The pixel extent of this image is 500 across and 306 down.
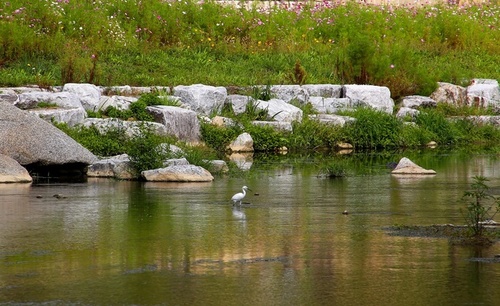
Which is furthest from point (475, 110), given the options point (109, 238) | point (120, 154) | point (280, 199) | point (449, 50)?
point (109, 238)

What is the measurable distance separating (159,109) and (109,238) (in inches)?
483

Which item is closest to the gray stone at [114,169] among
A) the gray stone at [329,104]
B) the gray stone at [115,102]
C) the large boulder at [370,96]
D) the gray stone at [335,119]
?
the gray stone at [115,102]

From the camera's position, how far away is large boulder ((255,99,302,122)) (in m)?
26.4

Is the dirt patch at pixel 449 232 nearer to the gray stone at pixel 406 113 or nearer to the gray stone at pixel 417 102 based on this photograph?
the gray stone at pixel 406 113

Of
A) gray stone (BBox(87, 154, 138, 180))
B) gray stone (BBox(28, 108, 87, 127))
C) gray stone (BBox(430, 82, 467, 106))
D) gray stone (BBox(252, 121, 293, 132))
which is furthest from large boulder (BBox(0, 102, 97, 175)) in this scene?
gray stone (BBox(430, 82, 467, 106))

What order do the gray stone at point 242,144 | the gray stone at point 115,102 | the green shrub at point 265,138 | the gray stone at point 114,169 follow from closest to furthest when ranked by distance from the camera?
the gray stone at point 114,169, the gray stone at point 115,102, the gray stone at point 242,144, the green shrub at point 265,138

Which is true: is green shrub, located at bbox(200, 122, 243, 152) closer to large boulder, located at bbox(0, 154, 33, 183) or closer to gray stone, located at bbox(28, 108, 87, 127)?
gray stone, located at bbox(28, 108, 87, 127)

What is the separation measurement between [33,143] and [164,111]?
5.85m

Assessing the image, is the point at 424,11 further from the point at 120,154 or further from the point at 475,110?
the point at 120,154

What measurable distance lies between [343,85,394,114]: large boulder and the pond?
38.3ft

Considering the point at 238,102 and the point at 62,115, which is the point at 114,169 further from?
the point at 238,102

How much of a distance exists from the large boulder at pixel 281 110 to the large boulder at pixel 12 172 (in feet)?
32.6

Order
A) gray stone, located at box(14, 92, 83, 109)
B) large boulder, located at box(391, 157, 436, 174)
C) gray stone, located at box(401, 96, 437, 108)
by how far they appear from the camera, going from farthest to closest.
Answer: gray stone, located at box(401, 96, 437, 108) → gray stone, located at box(14, 92, 83, 109) → large boulder, located at box(391, 157, 436, 174)

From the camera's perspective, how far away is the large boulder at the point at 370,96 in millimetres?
28906
